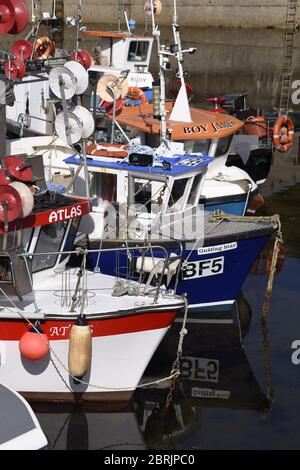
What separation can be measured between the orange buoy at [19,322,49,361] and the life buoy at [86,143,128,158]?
4734 millimetres

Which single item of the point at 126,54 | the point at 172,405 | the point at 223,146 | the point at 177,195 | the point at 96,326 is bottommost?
the point at 172,405

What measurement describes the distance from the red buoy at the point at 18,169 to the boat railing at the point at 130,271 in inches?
43.7

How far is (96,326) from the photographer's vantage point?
42.5 feet

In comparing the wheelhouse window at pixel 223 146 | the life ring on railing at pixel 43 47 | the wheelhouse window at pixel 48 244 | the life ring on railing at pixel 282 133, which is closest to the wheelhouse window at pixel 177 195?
the wheelhouse window at pixel 48 244

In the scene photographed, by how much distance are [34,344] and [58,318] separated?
0.51 metres

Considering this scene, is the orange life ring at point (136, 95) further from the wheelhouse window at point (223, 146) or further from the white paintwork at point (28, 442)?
the white paintwork at point (28, 442)

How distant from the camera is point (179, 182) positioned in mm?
16328

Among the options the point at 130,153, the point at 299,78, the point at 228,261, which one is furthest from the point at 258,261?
the point at 299,78

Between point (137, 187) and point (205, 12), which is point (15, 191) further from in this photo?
point (205, 12)

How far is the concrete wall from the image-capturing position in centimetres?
5231

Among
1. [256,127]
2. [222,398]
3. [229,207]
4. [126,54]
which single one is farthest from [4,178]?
→ [256,127]

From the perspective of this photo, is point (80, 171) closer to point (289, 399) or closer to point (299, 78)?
point (289, 399)

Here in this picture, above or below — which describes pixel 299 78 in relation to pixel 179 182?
below

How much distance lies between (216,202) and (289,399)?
21.1 ft
